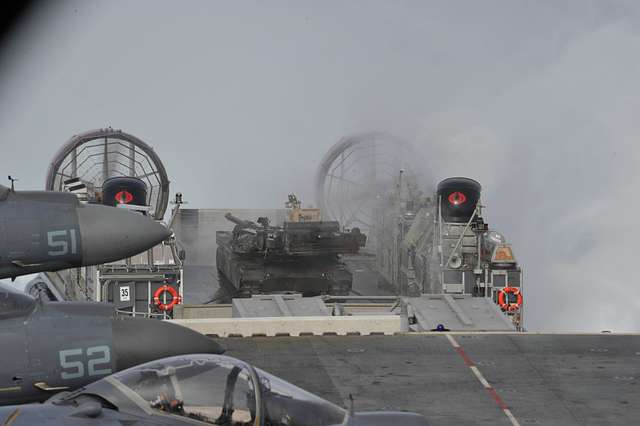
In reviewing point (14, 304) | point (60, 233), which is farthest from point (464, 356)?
point (14, 304)

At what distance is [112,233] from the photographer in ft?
33.2

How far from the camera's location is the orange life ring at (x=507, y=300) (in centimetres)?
2431

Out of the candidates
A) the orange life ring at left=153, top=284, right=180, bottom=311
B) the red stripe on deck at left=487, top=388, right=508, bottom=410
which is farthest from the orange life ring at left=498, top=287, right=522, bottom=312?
the red stripe on deck at left=487, top=388, right=508, bottom=410

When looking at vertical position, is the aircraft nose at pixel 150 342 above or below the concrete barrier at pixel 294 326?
above

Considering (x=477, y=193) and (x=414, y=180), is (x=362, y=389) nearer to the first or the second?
(x=477, y=193)

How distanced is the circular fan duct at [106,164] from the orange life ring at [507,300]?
950cm

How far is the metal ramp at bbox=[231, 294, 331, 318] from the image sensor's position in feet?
58.4

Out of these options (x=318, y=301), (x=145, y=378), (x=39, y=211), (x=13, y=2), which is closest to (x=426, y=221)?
(x=318, y=301)

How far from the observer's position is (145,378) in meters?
6.86

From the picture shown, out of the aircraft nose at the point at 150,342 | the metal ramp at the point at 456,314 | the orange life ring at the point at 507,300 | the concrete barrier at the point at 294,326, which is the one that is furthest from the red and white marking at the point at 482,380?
the orange life ring at the point at 507,300

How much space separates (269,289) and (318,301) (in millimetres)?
11506

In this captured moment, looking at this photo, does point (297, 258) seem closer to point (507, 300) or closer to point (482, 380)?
point (507, 300)

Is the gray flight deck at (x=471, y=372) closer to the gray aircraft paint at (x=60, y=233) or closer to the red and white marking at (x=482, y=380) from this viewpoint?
the red and white marking at (x=482, y=380)

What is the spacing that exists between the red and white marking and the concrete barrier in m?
1.25
